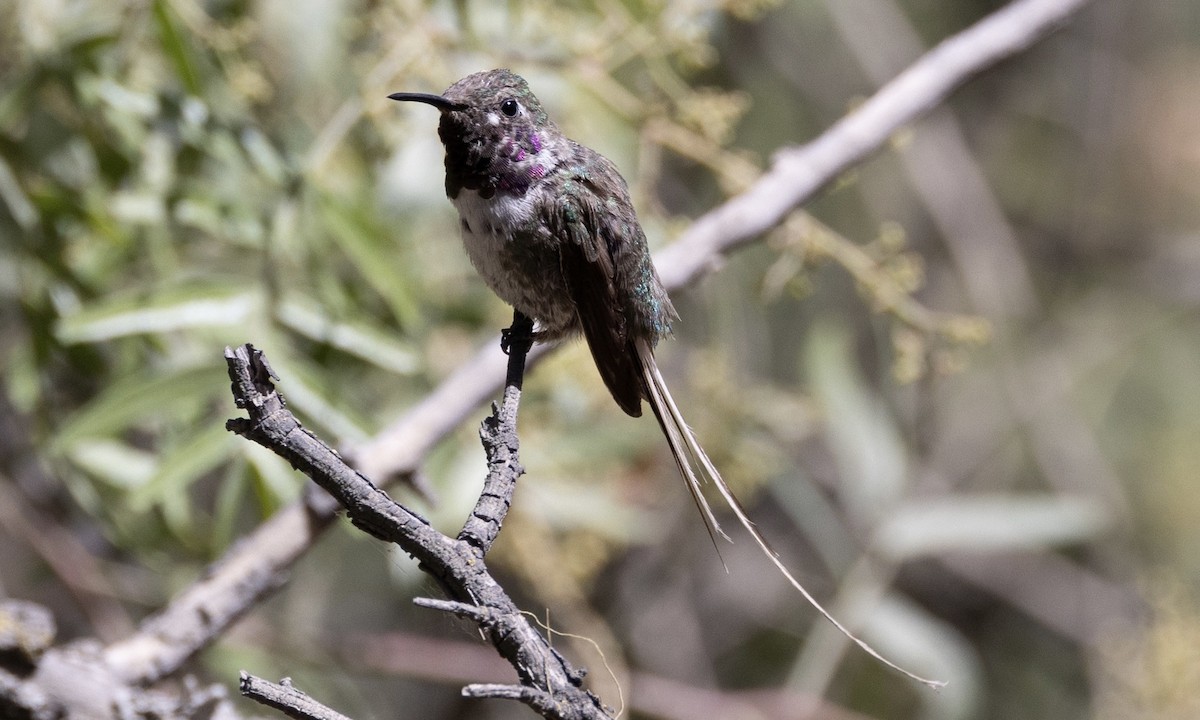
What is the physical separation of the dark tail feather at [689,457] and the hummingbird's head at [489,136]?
13.3 inches

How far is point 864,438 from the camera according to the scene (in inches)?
145

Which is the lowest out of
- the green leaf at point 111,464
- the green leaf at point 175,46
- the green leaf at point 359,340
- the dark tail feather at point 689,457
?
the dark tail feather at point 689,457

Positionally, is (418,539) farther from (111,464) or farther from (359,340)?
(111,464)

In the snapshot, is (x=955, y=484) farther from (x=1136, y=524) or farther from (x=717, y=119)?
(x=717, y=119)

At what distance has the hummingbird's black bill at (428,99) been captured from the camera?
1.69 m

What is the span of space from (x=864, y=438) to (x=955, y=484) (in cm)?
140

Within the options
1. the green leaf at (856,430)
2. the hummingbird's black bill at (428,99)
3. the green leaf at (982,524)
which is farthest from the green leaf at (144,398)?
the green leaf at (982,524)

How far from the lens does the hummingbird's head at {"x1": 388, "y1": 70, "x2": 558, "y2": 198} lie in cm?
182

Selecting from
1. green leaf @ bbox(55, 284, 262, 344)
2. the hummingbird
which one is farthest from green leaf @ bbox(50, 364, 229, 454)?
the hummingbird

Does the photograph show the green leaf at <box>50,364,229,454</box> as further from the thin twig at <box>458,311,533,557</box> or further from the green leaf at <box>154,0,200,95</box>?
the thin twig at <box>458,311,533,557</box>

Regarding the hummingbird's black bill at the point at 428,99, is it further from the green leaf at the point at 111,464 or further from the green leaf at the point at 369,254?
the green leaf at the point at 111,464

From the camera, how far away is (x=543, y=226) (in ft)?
6.15

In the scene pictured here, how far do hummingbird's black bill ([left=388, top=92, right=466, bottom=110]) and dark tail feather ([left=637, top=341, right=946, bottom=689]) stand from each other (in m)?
A: 0.47

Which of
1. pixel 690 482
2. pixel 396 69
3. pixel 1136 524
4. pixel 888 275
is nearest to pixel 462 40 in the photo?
pixel 396 69
